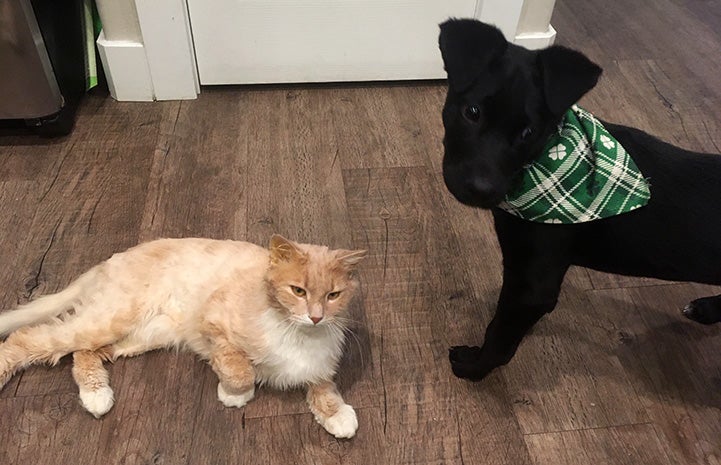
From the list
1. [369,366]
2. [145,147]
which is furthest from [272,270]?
[145,147]

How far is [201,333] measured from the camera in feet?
4.01

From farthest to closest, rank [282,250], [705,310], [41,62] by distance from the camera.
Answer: [41,62] < [705,310] < [282,250]

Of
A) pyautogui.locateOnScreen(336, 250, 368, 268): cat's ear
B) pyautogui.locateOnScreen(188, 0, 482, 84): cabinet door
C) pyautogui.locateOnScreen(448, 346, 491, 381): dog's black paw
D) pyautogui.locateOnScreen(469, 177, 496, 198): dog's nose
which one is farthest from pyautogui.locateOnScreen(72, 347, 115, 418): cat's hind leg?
pyautogui.locateOnScreen(188, 0, 482, 84): cabinet door

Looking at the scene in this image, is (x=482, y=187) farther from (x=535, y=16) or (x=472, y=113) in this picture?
(x=535, y=16)

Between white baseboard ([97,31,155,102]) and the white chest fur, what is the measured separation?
1.18 meters

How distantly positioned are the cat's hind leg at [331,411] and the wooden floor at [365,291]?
0.03 m

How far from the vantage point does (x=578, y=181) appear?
3.42 feet

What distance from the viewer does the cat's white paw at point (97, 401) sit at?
1200mm

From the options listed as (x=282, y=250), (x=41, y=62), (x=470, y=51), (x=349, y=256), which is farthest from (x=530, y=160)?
(x=41, y=62)

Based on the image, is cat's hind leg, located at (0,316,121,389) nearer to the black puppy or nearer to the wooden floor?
the wooden floor

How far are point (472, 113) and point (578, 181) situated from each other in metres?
0.22

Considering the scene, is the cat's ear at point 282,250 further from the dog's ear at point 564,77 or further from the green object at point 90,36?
the green object at point 90,36

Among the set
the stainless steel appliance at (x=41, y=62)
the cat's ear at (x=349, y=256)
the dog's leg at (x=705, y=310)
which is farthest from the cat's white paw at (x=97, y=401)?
the dog's leg at (x=705, y=310)

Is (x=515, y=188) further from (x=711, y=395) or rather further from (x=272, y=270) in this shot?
(x=711, y=395)
